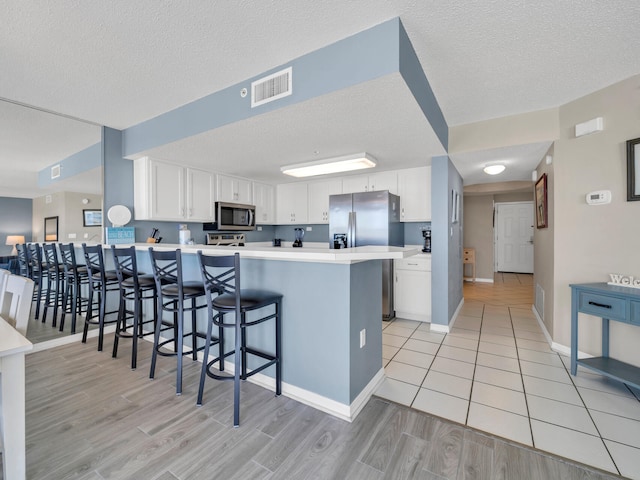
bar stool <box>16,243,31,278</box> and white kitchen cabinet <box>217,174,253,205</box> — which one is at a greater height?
white kitchen cabinet <box>217,174,253,205</box>

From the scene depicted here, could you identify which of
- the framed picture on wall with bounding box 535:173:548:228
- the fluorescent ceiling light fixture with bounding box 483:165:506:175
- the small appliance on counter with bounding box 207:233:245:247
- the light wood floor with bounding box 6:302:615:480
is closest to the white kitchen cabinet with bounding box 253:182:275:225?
the small appliance on counter with bounding box 207:233:245:247

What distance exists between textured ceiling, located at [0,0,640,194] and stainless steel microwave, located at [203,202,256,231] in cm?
183

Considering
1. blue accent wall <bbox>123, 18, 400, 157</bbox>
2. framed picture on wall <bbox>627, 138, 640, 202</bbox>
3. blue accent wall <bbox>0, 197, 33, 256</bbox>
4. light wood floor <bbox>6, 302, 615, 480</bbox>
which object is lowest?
light wood floor <bbox>6, 302, 615, 480</bbox>

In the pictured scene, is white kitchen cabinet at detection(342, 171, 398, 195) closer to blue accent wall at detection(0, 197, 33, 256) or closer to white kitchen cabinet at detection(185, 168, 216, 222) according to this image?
white kitchen cabinet at detection(185, 168, 216, 222)

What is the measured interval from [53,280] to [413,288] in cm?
→ 446

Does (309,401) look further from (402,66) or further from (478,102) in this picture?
(478,102)

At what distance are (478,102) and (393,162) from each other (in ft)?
4.01

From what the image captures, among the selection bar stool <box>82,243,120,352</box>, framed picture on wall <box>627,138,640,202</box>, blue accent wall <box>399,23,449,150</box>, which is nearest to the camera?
blue accent wall <box>399,23,449,150</box>

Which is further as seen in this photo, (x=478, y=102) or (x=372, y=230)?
(x=372, y=230)

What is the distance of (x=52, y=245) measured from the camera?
10.0 feet

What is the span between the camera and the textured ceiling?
5.26ft

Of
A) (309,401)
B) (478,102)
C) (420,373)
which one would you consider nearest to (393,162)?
(478,102)

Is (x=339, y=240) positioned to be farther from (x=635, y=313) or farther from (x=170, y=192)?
(x=635, y=313)

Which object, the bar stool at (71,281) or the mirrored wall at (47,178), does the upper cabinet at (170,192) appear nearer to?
the mirrored wall at (47,178)
